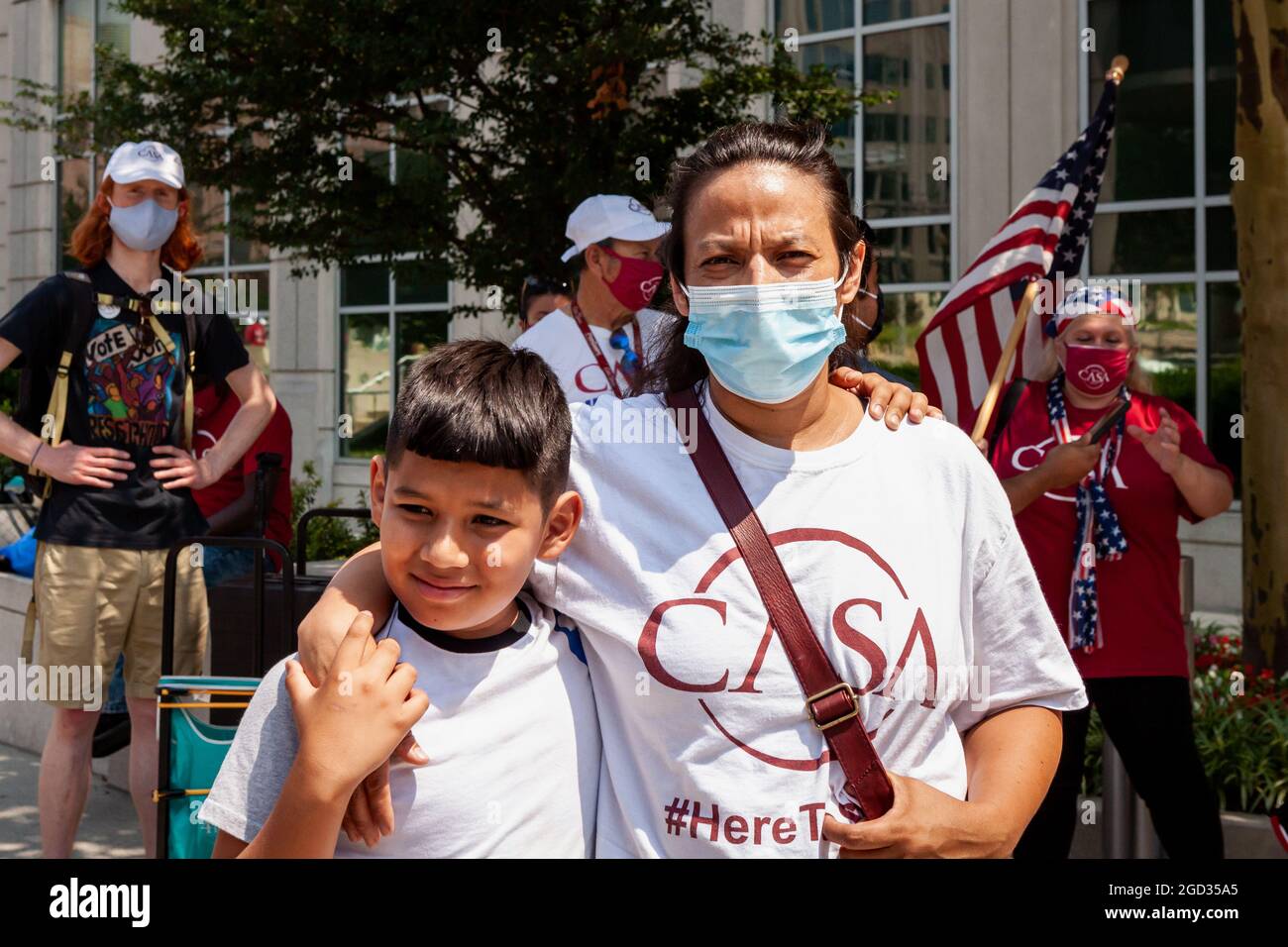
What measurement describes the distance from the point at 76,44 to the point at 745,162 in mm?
20715

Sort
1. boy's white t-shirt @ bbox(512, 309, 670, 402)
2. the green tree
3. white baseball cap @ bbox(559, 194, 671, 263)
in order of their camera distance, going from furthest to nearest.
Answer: the green tree
white baseball cap @ bbox(559, 194, 671, 263)
boy's white t-shirt @ bbox(512, 309, 670, 402)

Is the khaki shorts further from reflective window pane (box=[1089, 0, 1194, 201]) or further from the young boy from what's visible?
reflective window pane (box=[1089, 0, 1194, 201])

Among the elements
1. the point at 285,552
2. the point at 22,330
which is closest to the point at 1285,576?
the point at 285,552

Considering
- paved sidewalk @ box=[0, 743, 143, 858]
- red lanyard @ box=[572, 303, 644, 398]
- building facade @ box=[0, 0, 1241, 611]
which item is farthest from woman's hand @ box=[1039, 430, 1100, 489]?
building facade @ box=[0, 0, 1241, 611]

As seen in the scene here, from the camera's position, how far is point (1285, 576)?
611cm

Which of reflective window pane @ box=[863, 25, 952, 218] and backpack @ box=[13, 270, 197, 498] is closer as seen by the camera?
backpack @ box=[13, 270, 197, 498]

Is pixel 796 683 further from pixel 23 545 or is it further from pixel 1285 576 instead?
pixel 23 545

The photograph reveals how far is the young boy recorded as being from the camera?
191 centimetres

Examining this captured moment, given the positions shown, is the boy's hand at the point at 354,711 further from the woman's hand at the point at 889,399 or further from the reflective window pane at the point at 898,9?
the reflective window pane at the point at 898,9

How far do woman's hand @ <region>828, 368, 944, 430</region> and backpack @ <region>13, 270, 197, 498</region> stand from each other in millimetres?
2935

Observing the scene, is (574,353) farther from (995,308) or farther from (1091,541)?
(1091,541)

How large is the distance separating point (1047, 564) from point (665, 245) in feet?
8.44

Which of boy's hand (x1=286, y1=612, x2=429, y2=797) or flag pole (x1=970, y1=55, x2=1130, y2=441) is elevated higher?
flag pole (x1=970, y1=55, x2=1130, y2=441)

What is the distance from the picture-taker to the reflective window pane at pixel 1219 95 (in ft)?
35.4
